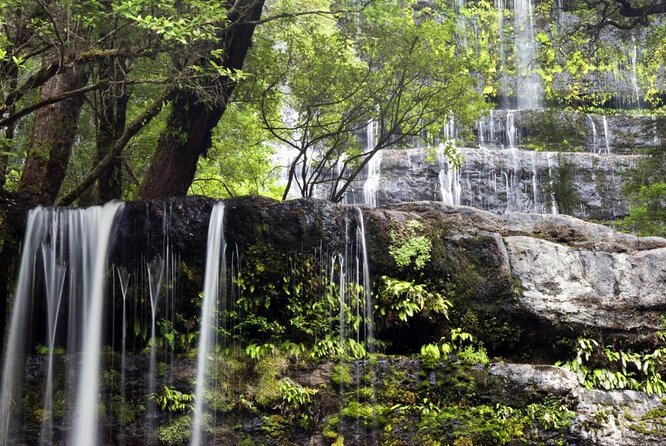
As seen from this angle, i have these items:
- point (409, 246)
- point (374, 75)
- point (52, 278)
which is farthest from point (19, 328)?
point (374, 75)

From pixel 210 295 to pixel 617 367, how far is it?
584 centimetres

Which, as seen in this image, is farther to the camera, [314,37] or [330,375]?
[314,37]

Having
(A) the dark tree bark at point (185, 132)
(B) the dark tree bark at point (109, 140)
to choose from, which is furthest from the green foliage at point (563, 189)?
(B) the dark tree bark at point (109, 140)

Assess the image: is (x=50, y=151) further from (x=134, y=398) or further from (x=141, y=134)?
(x=134, y=398)

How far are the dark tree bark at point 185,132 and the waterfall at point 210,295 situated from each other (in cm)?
158

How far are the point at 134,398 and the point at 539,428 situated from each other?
17.7ft

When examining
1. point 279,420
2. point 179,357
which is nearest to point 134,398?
point 179,357

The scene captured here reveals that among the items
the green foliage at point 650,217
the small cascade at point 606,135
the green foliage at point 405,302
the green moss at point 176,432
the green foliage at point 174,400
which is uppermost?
the small cascade at point 606,135

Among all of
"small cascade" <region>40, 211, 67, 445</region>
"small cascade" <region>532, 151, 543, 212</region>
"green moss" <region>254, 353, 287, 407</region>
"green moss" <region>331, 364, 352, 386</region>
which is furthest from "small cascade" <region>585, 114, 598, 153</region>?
"small cascade" <region>40, 211, 67, 445</region>

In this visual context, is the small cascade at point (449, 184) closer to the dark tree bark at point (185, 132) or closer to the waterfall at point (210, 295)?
the dark tree bark at point (185, 132)

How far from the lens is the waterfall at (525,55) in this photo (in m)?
26.1

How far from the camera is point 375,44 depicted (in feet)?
36.6

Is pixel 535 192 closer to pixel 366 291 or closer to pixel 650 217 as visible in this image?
pixel 650 217

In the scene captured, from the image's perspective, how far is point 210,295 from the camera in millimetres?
8875
